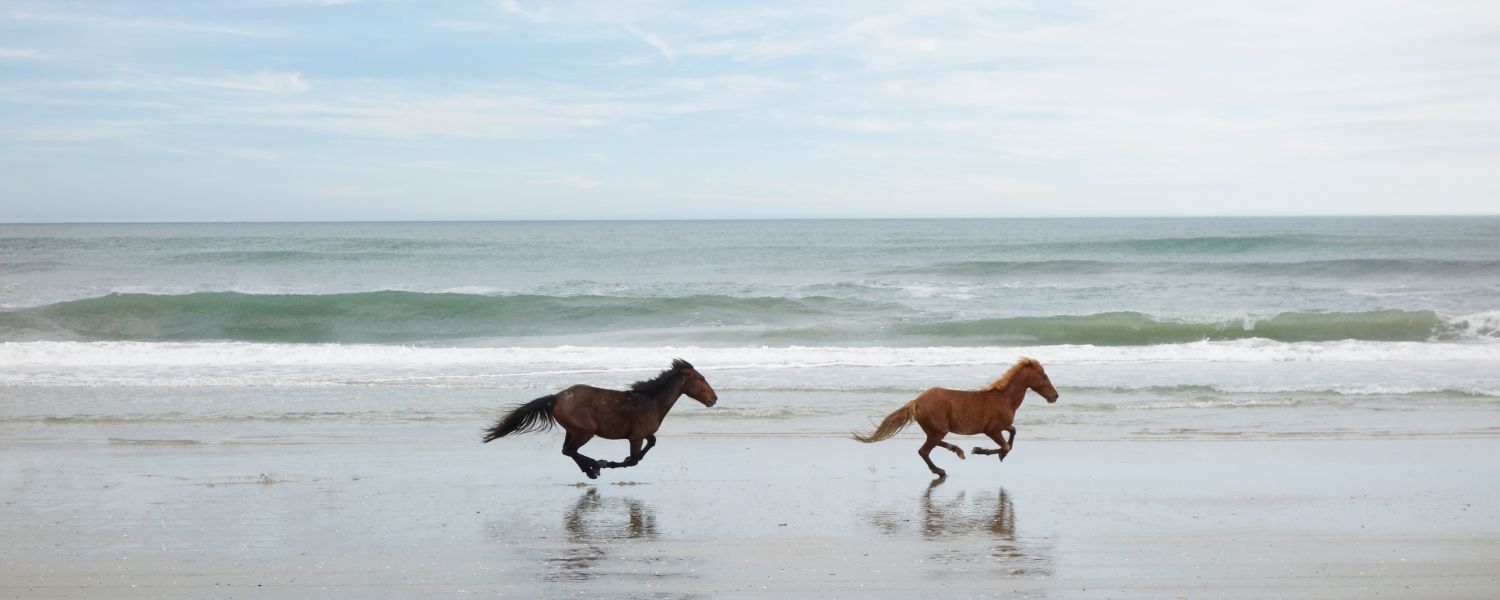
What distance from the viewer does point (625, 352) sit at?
1909 centimetres

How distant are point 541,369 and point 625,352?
8.00 feet

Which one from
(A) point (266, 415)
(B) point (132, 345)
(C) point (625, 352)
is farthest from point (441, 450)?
(B) point (132, 345)

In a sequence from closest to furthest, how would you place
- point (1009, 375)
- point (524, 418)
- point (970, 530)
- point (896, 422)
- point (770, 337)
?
1. point (970, 530)
2. point (524, 418)
3. point (896, 422)
4. point (1009, 375)
5. point (770, 337)

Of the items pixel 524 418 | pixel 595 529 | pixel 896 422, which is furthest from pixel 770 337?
pixel 595 529

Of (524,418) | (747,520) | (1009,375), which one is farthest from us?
(1009,375)

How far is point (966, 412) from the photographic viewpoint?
8.90 metres

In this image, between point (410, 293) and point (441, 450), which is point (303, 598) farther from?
point (410, 293)

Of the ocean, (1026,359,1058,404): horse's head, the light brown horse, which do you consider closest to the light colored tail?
the light brown horse

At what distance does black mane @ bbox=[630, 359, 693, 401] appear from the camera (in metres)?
8.77

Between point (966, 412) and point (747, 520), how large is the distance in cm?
231

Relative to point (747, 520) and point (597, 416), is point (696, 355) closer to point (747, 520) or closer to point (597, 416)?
point (597, 416)

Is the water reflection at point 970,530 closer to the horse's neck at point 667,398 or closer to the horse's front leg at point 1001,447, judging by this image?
the horse's front leg at point 1001,447

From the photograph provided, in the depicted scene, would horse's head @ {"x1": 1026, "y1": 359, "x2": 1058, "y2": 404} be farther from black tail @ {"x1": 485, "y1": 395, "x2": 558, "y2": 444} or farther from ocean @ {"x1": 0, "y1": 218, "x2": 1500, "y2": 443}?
black tail @ {"x1": 485, "y1": 395, "x2": 558, "y2": 444}

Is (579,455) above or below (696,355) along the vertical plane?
above
